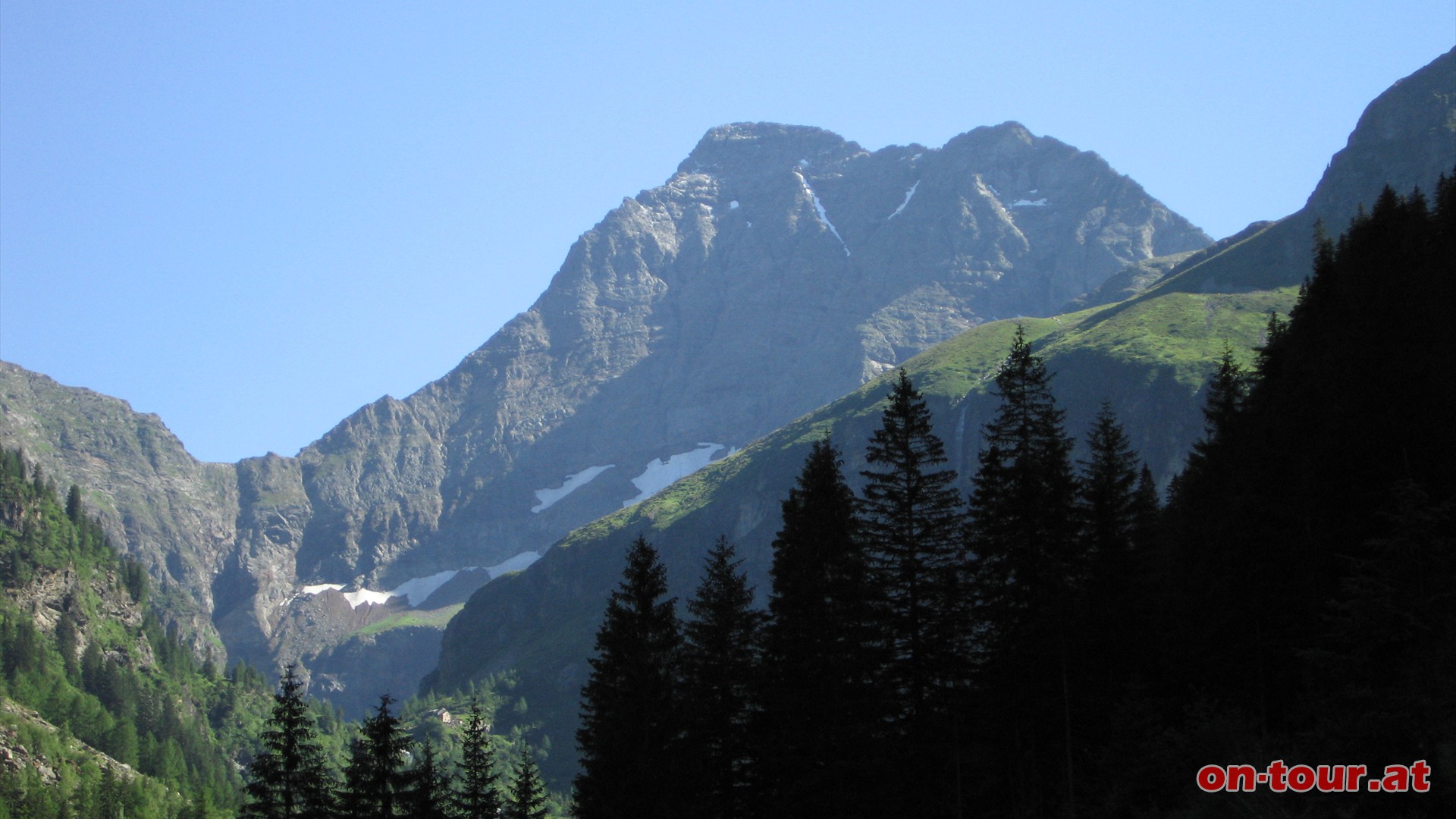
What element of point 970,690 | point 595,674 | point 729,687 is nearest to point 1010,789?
point 970,690

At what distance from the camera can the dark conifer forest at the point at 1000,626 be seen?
44.1 m

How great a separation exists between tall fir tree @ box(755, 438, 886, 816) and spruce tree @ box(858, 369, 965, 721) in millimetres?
826

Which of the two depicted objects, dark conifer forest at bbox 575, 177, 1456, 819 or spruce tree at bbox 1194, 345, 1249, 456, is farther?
spruce tree at bbox 1194, 345, 1249, 456

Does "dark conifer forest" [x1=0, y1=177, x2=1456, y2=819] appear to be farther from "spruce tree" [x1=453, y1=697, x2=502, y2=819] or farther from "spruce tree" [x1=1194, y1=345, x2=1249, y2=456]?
"spruce tree" [x1=1194, y1=345, x2=1249, y2=456]

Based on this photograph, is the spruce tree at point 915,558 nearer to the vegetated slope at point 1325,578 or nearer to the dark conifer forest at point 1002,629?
the dark conifer forest at point 1002,629

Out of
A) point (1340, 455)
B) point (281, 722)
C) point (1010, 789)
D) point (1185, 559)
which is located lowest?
point (1010, 789)

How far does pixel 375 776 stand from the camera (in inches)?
2178

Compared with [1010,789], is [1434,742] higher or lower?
higher

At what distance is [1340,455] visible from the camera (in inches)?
1850

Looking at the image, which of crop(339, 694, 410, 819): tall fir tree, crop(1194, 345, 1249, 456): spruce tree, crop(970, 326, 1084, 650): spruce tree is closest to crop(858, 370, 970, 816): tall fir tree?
crop(970, 326, 1084, 650): spruce tree

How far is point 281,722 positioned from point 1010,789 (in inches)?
1243

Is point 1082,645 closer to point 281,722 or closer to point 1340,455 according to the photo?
point 1340,455

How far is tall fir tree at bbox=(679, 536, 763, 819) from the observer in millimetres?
47781

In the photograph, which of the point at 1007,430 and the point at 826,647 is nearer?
the point at 826,647
